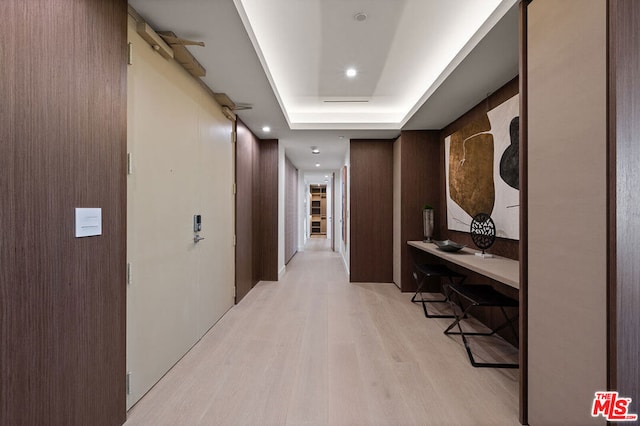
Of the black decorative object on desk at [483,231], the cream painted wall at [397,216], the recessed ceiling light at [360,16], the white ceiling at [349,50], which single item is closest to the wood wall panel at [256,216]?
the white ceiling at [349,50]

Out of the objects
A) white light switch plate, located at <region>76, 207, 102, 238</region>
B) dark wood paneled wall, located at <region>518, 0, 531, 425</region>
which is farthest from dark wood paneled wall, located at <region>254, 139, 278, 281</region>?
dark wood paneled wall, located at <region>518, 0, 531, 425</region>

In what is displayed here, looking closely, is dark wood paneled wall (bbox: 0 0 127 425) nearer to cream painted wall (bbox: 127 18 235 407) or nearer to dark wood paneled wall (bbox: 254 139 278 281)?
cream painted wall (bbox: 127 18 235 407)

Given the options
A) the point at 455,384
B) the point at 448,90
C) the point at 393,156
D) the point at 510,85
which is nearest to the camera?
the point at 455,384

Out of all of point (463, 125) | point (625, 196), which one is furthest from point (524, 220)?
point (463, 125)

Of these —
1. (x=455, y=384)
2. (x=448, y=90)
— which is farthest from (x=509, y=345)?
(x=448, y=90)

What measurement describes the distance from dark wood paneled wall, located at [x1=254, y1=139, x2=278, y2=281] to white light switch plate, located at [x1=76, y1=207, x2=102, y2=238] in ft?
11.0

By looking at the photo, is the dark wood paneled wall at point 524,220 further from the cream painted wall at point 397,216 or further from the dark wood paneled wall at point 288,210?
the dark wood paneled wall at point 288,210

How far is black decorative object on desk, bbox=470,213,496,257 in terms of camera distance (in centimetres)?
269

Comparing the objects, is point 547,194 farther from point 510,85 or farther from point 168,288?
point 168,288

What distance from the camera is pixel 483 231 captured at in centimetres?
279

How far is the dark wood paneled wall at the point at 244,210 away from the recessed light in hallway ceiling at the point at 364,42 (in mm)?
880

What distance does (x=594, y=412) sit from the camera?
1.13 meters

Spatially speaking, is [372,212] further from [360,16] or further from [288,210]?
[360,16]

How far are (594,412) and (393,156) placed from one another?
3.96 metres
